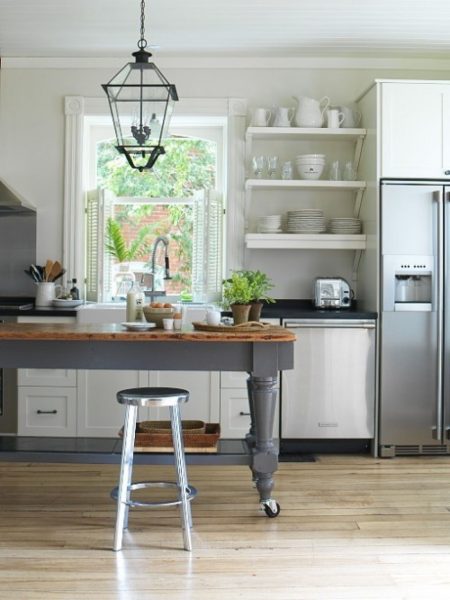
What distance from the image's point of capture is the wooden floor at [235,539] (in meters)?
2.83

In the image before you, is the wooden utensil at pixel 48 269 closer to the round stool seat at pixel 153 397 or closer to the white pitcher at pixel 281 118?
the white pitcher at pixel 281 118

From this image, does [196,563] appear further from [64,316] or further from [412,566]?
[64,316]

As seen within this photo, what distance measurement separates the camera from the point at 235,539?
3.34 m

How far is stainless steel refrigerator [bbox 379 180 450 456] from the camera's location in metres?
4.95

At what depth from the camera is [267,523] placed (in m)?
3.57

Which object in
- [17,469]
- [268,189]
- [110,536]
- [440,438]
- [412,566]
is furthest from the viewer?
[268,189]

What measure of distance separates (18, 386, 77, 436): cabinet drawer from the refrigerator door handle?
2.40 m

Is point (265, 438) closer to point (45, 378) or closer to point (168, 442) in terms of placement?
point (168, 442)

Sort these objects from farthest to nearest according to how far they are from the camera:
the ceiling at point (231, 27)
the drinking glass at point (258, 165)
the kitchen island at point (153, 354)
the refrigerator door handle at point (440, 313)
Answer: the drinking glass at point (258, 165) < the refrigerator door handle at point (440, 313) < the ceiling at point (231, 27) < the kitchen island at point (153, 354)

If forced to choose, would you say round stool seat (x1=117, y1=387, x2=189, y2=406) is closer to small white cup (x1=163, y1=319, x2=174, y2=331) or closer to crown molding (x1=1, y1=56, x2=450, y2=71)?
small white cup (x1=163, y1=319, x2=174, y2=331)

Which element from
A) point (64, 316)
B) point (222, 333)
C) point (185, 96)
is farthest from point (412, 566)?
point (185, 96)

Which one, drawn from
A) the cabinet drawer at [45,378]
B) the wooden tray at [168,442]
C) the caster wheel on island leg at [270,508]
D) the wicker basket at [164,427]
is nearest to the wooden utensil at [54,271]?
the cabinet drawer at [45,378]

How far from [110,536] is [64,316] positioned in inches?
80.7

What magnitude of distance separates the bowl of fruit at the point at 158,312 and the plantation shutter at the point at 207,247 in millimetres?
1932
